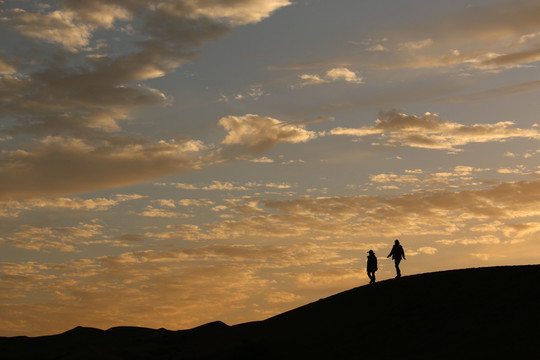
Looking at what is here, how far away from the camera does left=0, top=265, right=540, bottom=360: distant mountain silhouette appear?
2714 centimetres

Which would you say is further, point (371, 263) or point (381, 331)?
point (371, 263)

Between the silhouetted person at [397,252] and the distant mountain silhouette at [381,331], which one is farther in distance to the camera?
the silhouetted person at [397,252]

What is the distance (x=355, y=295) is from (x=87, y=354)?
15.3 meters

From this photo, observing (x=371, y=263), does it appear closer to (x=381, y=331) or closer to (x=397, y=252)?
(x=397, y=252)

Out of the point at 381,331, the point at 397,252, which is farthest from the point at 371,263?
the point at 381,331

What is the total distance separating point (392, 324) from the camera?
1254 inches

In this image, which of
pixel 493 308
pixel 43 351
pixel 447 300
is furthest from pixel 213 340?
pixel 493 308

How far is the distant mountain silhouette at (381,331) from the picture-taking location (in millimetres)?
27141

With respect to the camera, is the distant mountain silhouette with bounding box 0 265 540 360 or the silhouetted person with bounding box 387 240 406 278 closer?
the distant mountain silhouette with bounding box 0 265 540 360

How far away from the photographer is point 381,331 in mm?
31406

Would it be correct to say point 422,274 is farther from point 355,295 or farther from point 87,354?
point 87,354

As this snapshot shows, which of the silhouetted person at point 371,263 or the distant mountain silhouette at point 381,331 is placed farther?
the silhouetted person at point 371,263

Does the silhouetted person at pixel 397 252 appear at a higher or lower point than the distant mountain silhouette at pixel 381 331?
higher

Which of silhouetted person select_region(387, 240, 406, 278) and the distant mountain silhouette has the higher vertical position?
silhouetted person select_region(387, 240, 406, 278)
